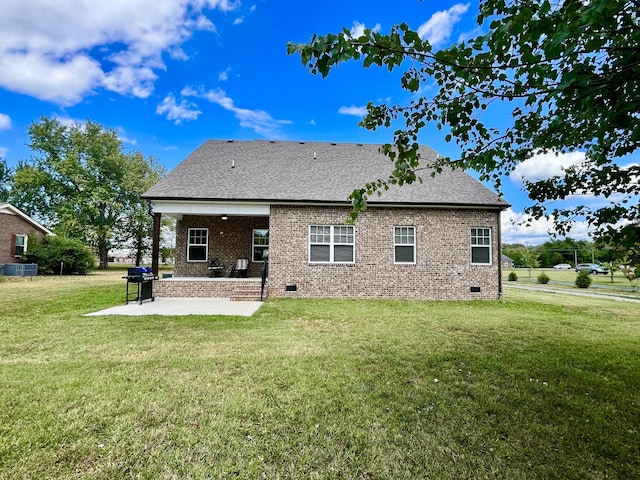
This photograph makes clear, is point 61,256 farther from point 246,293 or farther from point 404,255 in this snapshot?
point 404,255

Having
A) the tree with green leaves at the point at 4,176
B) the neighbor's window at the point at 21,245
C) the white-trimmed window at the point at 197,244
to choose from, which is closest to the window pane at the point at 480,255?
the white-trimmed window at the point at 197,244

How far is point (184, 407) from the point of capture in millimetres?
3010

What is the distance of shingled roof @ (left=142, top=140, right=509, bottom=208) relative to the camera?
11438 millimetres

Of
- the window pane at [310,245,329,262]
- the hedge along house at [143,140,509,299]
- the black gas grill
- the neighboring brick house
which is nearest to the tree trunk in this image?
the neighboring brick house

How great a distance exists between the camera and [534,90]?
297 centimetres

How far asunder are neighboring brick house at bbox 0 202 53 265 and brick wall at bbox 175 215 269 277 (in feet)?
57.3

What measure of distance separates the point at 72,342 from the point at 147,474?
13.9 feet

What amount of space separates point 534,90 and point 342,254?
8829mm

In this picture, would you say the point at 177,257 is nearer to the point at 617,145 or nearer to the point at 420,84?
the point at 420,84

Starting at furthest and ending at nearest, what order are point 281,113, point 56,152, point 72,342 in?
point 56,152, point 281,113, point 72,342

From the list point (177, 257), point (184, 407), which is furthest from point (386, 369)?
point (177, 257)

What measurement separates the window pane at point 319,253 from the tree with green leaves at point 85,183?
24884 millimetres

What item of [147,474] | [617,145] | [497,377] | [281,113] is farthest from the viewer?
[281,113]

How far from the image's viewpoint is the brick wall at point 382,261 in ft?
37.3
